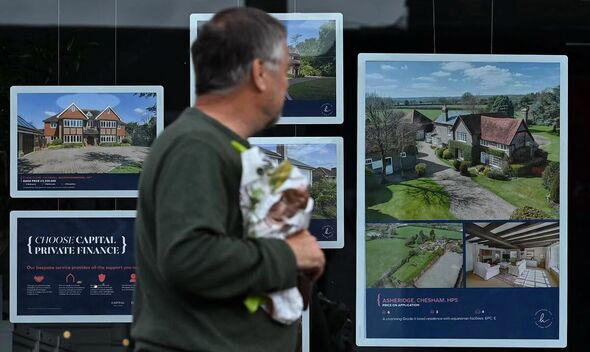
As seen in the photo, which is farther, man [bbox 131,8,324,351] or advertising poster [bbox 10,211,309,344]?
advertising poster [bbox 10,211,309,344]

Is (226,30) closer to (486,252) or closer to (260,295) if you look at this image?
(260,295)

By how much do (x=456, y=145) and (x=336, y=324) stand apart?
3.37 feet

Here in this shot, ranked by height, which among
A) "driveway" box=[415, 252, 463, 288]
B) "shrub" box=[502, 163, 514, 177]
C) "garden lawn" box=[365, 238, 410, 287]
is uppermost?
"shrub" box=[502, 163, 514, 177]

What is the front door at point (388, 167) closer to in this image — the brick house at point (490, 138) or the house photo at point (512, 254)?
the brick house at point (490, 138)

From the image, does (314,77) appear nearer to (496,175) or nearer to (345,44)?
(345,44)

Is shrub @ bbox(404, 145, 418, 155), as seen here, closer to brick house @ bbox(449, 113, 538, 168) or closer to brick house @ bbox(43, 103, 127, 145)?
brick house @ bbox(449, 113, 538, 168)

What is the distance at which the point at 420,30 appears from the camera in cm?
449

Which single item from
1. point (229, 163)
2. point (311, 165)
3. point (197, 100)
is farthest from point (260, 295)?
point (311, 165)

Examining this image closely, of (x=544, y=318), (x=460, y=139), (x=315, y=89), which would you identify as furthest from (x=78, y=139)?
(x=544, y=318)

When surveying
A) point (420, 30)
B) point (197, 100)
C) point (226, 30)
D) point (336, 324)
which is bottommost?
point (336, 324)

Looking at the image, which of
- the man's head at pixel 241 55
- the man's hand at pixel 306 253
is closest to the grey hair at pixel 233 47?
the man's head at pixel 241 55

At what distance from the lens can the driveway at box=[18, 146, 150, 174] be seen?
450cm

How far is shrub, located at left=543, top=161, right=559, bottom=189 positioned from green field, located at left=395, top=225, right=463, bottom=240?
1.55ft

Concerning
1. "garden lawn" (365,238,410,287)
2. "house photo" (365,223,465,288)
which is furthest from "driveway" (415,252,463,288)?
"garden lawn" (365,238,410,287)
